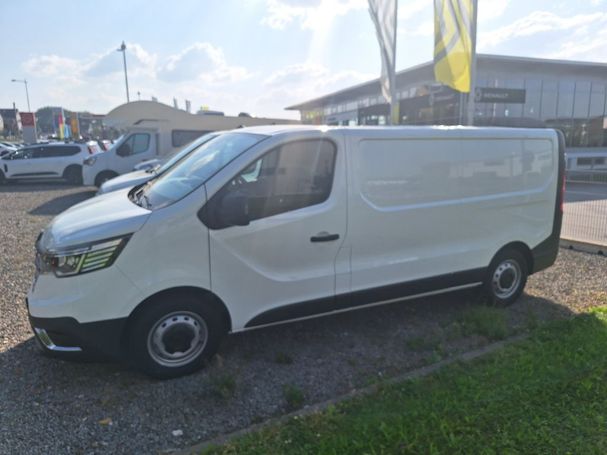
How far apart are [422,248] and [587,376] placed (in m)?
1.59

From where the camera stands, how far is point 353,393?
3.15 metres

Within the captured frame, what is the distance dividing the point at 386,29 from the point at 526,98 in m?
23.8

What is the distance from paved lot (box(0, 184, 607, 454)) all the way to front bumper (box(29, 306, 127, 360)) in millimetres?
317

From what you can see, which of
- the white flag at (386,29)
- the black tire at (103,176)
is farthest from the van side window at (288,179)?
the black tire at (103,176)

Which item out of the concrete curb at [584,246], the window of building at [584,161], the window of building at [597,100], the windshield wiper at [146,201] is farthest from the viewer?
the window of building at [597,100]

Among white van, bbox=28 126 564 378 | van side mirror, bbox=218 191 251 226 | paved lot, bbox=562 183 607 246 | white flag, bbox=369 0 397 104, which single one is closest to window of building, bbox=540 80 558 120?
paved lot, bbox=562 183 607 246

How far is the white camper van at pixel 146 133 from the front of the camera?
13836mm

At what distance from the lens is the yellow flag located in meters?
10.8

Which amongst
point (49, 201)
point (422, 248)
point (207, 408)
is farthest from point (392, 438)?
point (49, 201)

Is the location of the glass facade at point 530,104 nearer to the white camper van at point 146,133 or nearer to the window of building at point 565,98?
the window of building at point 565,98

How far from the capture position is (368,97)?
4512 cm

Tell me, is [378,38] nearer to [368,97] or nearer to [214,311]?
[214,311]

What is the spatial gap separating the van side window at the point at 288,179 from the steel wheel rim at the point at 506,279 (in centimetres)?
229

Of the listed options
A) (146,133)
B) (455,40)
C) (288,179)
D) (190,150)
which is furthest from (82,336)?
(146,133)
